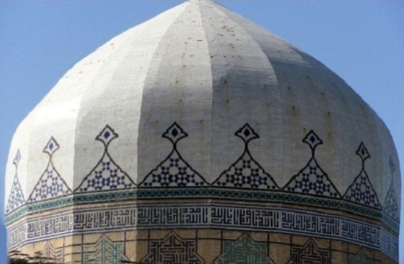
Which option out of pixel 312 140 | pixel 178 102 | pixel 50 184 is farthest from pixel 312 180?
pixel 50 184

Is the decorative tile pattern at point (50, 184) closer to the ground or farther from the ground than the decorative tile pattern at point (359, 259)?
farther from the ground

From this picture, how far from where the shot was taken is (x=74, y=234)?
23.8m

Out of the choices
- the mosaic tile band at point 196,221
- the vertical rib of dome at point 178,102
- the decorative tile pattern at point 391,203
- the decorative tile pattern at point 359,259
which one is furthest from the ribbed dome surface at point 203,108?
the decorative tile pattern at point 359,259

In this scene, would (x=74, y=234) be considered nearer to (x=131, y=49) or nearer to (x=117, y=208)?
(x=117, y=208)

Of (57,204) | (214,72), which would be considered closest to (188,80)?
(214,72)

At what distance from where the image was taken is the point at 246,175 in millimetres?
23688

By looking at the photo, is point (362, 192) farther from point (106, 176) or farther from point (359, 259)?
point (106, 176)

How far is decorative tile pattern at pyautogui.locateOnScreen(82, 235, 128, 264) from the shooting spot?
23578 mm

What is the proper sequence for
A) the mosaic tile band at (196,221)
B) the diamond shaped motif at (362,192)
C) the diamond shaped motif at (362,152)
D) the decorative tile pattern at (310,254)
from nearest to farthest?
1. the mosaic tile band at (196,221)
2. the decorative tile pattern at (310,254)
3. the diamond shaped motif at (362,192)
4. the diamond shaped motif at (362,152)

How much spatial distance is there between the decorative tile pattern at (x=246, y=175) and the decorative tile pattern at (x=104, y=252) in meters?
1.17

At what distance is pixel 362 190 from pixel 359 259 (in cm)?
73

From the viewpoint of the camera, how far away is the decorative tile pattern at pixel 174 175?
2361cm

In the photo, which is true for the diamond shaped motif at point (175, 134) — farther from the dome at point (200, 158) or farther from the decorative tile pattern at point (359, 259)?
the decorative tile pattern at point (359, 259)

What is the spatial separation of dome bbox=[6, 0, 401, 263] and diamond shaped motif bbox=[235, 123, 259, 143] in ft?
0.03
